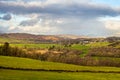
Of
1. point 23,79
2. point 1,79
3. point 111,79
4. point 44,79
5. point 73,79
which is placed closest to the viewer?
point 1,79

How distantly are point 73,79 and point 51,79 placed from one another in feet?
27.9

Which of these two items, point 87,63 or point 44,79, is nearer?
point 44,79

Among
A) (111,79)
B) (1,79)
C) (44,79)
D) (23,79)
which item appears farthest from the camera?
(111,79)

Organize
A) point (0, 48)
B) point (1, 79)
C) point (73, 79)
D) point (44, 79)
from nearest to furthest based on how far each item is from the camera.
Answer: point (1, 79), point (44, 79), point (73, 79), point (0, 48)

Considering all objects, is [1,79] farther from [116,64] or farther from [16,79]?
[116,64]

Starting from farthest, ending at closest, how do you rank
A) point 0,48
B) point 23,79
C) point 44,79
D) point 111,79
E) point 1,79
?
point 0,48 → point 111,79 → point 44,79 → point 23,79 → point 1,79

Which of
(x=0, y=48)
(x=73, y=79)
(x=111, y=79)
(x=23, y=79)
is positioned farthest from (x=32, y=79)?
(x=0, y=48)

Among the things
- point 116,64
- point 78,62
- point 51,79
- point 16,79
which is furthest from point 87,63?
point 16,79

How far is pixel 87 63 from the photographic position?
7618 inches

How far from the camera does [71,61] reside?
197 metres

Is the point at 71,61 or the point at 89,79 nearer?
the point at 89,79

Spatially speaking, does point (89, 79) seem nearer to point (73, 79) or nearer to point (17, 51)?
point (73, 79)

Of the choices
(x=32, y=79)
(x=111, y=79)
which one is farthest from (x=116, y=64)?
(x=32, y=79)

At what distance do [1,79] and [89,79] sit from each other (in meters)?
35.3
